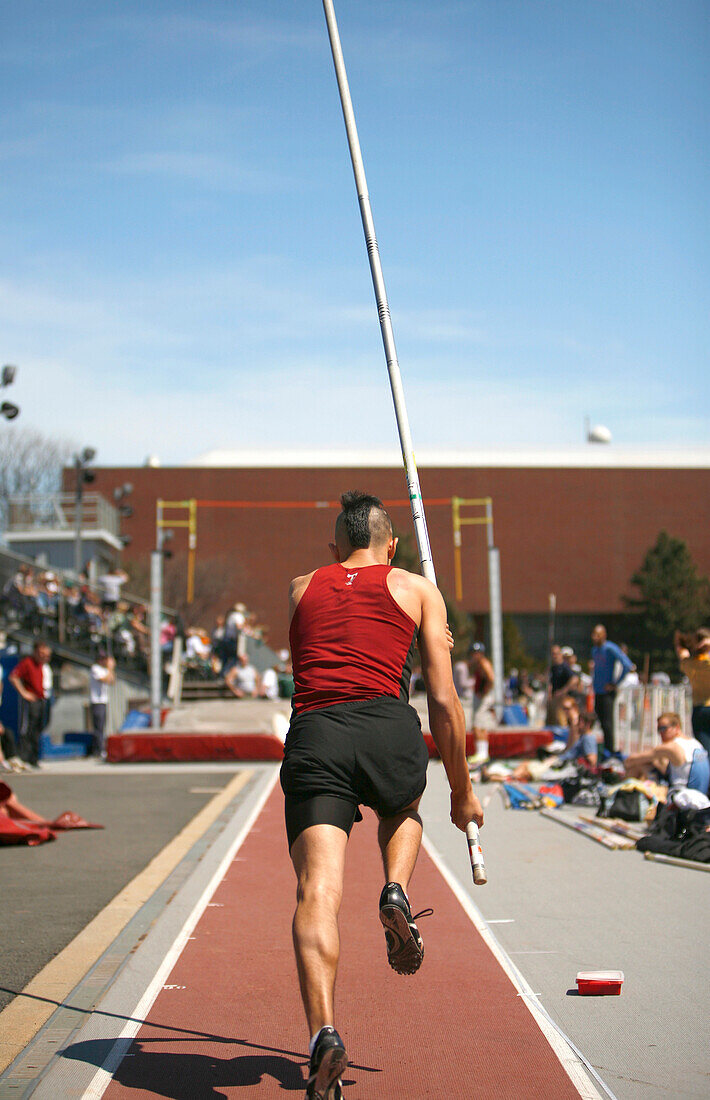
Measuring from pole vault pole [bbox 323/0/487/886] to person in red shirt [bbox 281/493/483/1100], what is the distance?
38 cm

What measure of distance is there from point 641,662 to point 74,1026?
6259 centimetres

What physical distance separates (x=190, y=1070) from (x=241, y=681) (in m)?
25.4

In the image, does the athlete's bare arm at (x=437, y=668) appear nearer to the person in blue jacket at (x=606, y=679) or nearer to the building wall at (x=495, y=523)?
the person in blue jacket at (x=606, y=679)

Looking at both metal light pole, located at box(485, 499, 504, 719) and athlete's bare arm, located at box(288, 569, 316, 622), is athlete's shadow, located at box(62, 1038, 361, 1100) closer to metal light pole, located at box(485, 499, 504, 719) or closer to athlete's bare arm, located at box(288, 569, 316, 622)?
athlete's bare arm, located at box(288, 569, 316, 622)

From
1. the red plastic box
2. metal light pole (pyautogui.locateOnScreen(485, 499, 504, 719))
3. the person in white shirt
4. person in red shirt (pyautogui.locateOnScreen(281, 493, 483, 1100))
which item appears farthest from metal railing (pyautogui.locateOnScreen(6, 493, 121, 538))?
person in red shirt (pyautogui.locateOnScreen(281, 493, 483, 1100))

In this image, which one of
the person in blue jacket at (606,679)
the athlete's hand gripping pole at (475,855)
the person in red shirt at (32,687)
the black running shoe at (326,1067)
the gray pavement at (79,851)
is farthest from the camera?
the person in red shirt at (32,687)

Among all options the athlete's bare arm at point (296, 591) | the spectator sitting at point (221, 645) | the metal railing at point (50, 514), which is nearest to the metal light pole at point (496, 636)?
the spectator sitting at point (221, 645)

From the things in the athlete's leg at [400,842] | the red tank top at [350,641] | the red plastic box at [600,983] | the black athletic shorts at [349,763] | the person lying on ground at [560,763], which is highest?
the red tank top at [350,641]

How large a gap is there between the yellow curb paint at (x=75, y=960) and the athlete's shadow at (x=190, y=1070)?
0.32m

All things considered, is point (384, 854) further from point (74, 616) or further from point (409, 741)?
point (74, 616)

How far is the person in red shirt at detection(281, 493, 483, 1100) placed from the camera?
11.8ft

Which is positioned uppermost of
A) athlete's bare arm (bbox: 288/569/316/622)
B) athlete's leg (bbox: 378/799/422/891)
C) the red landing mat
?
athlete's bare arm (bbox: 288/569/316/622)

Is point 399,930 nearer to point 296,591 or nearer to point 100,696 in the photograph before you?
point 296,591

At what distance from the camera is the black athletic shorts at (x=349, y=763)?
3.68 meters
